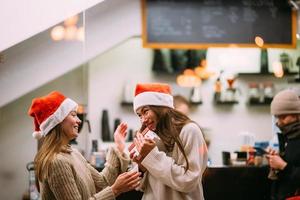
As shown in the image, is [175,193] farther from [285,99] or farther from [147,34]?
[147,34]

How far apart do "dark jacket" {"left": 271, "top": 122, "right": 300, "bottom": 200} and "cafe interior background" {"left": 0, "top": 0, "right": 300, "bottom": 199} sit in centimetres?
191

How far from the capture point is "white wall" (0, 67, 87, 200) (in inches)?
182

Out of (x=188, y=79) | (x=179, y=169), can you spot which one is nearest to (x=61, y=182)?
(x=179, y=169)

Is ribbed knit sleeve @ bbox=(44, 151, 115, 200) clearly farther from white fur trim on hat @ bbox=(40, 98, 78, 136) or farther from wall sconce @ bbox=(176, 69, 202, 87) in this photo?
wall sconce @ bbox=(176, 69, 202, 87)

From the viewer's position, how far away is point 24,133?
519 centimetres

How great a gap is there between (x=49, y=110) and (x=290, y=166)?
1.94 metres

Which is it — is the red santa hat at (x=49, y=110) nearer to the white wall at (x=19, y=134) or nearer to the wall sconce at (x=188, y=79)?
the white wall at (x=19, y=134)

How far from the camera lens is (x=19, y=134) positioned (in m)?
5.04

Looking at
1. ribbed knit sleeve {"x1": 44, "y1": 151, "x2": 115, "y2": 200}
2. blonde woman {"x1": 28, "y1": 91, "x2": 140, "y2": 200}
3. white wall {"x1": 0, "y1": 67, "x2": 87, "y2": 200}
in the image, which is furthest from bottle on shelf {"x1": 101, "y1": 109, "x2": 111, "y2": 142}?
ribbed knit sleeve {"x1": 44, "y1": 151, "x2": 115, "y2": 200}

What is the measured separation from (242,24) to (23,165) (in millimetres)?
2837

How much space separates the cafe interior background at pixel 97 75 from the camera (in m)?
4.10

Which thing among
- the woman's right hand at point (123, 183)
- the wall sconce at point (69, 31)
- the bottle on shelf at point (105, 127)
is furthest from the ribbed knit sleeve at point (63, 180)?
the bottle on shelf at point (105, 127)

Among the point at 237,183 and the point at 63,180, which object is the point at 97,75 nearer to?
the point at 237,183

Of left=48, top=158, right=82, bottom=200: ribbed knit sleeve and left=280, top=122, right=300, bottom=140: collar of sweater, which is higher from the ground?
left=280, top=122, right=300, bottom=140: collar of sweater
